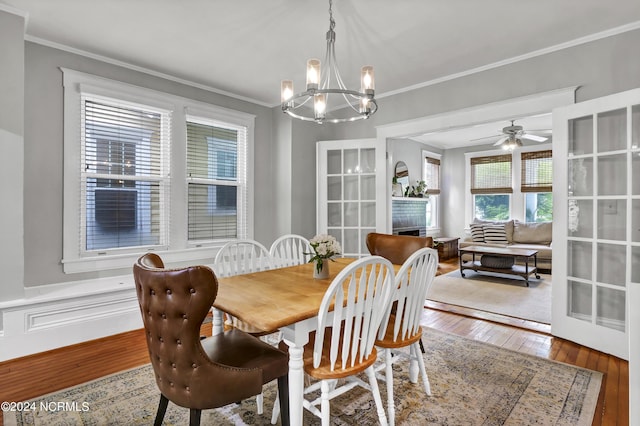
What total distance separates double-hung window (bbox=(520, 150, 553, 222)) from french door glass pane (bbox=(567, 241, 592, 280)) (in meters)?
4.66

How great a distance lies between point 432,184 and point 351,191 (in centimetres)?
419

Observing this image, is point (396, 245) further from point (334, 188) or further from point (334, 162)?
point (334, 162)

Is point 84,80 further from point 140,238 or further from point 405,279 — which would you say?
point 405,279

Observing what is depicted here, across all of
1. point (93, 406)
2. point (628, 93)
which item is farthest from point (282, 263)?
point (628, 93)

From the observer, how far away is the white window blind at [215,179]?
13.1 feet

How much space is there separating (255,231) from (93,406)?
9.04 feet

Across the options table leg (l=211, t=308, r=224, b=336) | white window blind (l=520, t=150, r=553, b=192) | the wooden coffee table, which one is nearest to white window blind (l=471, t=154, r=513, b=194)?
white window blind (l=520, t=150, r=553, b=192)

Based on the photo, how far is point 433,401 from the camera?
6.86 ft

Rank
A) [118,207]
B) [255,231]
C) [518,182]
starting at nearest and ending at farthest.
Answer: [118,207]
[255,231]
[518,182]

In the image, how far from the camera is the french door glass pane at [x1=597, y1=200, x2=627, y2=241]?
8.75 ft

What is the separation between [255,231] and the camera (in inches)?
180

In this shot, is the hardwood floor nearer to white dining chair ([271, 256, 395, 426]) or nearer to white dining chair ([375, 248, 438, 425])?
white dining chair ([375, 248, 438, 425])

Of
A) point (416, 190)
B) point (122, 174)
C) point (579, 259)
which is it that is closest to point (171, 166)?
point (122, 174)

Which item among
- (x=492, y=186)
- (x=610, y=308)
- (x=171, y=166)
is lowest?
(x=610, y=308)
